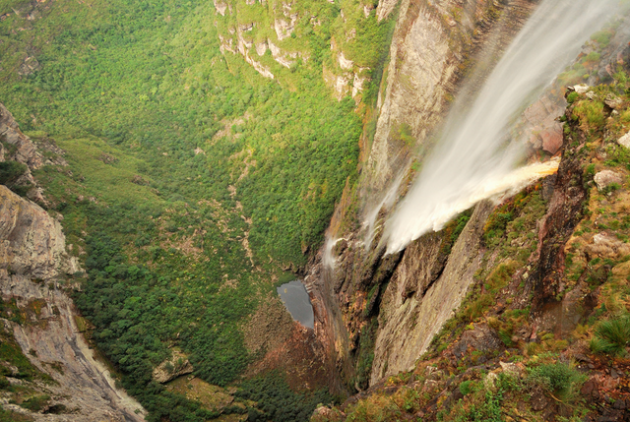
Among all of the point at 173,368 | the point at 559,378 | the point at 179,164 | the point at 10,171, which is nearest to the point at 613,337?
the point at 559,378

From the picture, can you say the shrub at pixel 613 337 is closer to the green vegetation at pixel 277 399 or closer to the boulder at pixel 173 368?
the green vegetation at pixel 277 399

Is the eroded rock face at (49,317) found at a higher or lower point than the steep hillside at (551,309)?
higher

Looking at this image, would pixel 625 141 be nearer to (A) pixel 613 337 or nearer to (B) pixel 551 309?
(B) pixel 551 309

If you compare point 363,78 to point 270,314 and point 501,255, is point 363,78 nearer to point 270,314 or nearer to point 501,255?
point 270,314

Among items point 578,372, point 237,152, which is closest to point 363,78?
point 237,152

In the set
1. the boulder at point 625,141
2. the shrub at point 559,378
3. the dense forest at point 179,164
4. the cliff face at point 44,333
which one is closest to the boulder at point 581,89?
the boulder at point 625,141

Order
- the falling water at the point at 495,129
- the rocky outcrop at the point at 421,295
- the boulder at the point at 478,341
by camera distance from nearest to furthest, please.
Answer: the boulder at the point at 478,341 < the rocky outcrop at the point at 421,295 < the falling water at the point at 495,129
